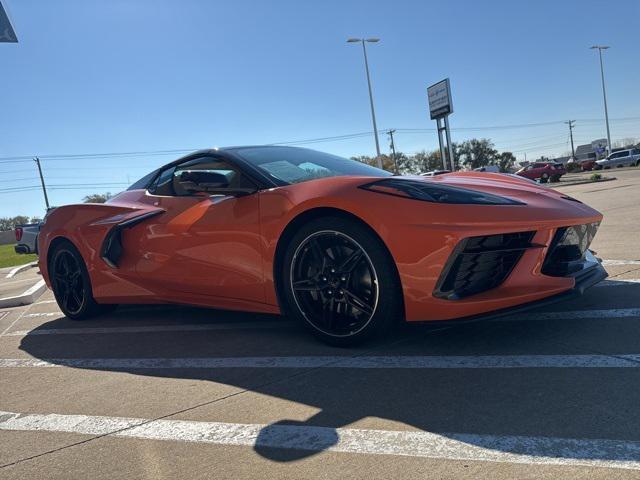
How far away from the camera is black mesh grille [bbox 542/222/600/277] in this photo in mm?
2877

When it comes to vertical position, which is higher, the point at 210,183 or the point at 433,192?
the point at 210,183

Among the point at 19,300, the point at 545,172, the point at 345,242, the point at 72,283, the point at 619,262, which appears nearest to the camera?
the point at 345,242

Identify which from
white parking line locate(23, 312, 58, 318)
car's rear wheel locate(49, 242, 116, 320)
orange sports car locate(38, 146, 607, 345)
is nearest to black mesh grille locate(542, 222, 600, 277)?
orange sports car locate(38, 146, 607, 345)

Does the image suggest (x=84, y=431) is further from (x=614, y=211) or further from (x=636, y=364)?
(x=614, y=211)

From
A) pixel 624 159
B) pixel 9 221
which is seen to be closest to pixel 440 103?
pixel 624 159

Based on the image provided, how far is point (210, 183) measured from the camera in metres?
3.47

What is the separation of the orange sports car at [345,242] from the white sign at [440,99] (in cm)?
2310

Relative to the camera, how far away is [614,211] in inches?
376

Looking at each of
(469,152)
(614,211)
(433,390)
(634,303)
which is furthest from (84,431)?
(469,152)

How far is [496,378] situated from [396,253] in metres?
0.78

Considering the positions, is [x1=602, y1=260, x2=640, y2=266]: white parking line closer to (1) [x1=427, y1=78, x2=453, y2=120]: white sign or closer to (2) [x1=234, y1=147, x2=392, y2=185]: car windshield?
(2) [x1=234, y1=147, x2=392, y2=185]: car windshield

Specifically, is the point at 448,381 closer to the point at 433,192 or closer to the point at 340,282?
the point at 340,282

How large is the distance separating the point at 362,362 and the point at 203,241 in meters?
1.45

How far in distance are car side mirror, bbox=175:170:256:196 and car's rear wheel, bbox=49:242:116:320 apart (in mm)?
1830
